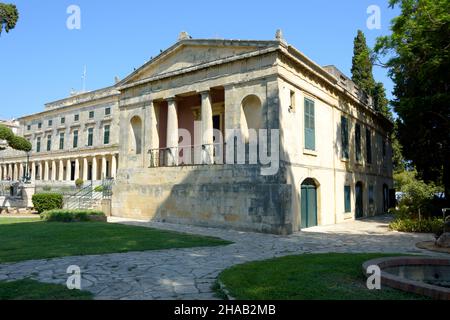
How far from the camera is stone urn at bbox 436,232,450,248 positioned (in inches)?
419

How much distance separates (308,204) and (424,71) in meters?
7.44

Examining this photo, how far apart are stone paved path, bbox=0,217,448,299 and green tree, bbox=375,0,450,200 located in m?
6.96

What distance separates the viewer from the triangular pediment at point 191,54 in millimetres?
15688

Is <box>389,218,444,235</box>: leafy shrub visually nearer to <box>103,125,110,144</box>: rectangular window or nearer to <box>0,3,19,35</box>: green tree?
<box>0,3,19,35</box>: green tree

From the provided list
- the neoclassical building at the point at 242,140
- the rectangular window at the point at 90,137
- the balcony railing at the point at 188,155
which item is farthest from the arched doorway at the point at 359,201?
the rectangular window at the point at 90,137

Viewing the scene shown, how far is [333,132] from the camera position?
1894 cm

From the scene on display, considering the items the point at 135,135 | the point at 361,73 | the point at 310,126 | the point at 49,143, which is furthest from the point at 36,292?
the point at 49,143

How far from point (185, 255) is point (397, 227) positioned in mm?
10813

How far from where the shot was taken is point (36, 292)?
17.7ft

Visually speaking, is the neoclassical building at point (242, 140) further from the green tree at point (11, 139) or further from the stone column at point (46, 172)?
the stone column at point (46, 172)

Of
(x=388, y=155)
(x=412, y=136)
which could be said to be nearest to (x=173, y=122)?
(x=412, y=136)

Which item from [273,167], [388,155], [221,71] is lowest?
[273,167]

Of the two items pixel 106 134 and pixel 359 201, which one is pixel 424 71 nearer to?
pixel 359 201
